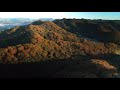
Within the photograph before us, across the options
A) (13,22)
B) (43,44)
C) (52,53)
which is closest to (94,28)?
(52,53)

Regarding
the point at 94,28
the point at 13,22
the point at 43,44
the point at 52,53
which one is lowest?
the point at 52,53

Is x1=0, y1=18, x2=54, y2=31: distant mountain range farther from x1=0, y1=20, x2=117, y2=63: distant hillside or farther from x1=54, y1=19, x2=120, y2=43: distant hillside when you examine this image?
x1=54, y1=19, x2=120, y2=43: distant hillside

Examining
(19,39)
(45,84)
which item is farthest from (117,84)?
(19,39)

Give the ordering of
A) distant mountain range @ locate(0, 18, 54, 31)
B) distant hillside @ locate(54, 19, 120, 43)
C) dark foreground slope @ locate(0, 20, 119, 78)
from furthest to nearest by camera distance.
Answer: distant hillside @ locate(54, 19, 120, 43)
distant mountain range @ locate(0, 18, 54, 31)
dark foreground slope @ locate(0, 20, 119, 78)

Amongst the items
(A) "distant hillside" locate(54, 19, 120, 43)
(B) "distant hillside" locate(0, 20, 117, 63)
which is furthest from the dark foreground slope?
(A) "distant hillside" locate(54, 19, 120, 43)

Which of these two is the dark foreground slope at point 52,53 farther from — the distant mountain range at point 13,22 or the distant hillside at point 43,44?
the distant mountain range at point 13,22

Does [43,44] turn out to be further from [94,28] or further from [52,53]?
[94,28]

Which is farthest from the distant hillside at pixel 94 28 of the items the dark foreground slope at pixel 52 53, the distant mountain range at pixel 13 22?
the distant mountain range at pixel 13 22
